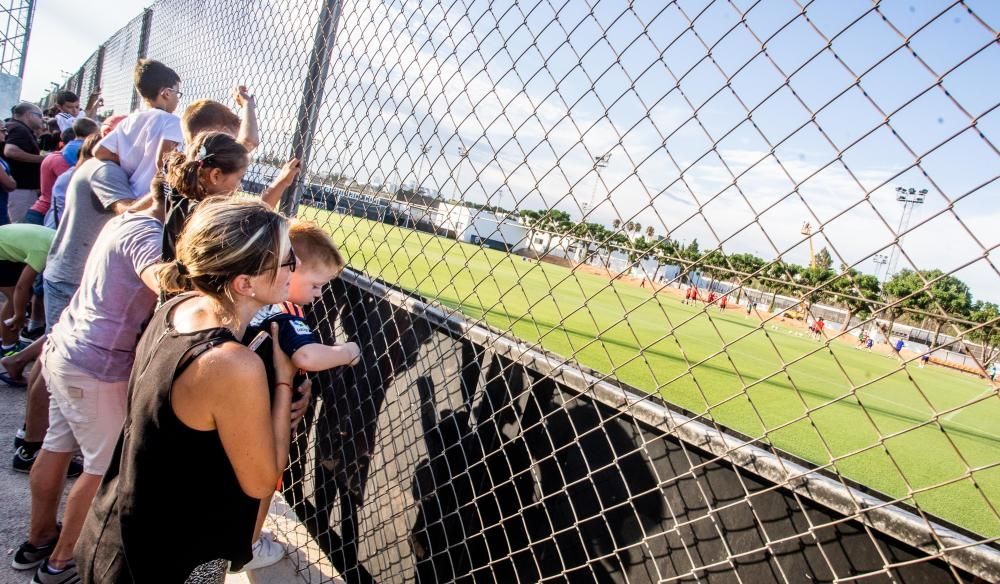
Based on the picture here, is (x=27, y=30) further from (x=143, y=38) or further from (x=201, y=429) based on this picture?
(x=201, y=429)

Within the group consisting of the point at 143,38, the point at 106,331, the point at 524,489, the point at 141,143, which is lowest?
the point at 524,489

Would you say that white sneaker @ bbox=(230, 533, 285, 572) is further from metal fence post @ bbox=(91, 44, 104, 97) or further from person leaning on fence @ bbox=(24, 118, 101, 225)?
metal fence post @ bbox=(91, 44, 104, 97)

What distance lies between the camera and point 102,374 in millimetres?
2570

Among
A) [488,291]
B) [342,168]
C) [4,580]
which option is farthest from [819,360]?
[4,580]

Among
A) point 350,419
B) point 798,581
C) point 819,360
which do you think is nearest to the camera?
point 798,581

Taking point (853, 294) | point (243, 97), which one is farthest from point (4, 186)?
point (853, 294)

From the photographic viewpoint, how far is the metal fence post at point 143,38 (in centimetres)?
695

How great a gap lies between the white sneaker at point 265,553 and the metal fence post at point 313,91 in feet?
6.26

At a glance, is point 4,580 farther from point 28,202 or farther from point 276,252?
point 28,202

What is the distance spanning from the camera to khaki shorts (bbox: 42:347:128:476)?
8.35 feet

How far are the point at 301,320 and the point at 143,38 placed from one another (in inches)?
265

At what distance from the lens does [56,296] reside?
3432mm

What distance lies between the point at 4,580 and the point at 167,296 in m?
1.57

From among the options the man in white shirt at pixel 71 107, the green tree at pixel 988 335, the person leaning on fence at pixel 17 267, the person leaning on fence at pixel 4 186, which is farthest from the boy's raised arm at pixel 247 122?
the man in white shirt at pixel 71 107
